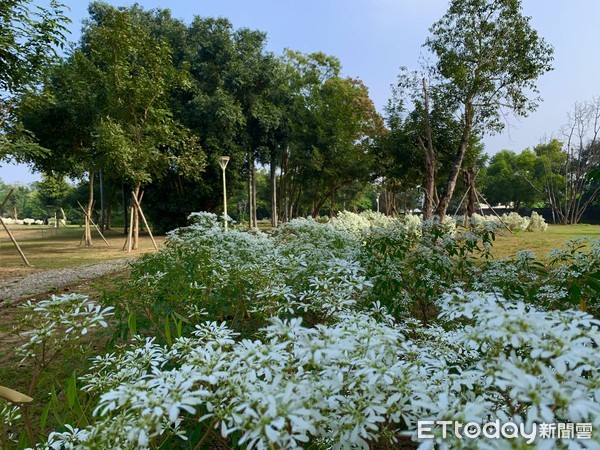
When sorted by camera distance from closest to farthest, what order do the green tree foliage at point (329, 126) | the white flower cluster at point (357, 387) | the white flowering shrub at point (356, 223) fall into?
the white flower cluster at point (357, 387) < the white flowering shrub at point (356, 223) < the green tree foliage at point (329, 126)

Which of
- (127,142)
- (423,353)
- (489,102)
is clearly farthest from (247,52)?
(423,353)

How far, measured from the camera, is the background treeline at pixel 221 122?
9891mm

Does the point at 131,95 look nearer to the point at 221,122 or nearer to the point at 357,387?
the point at 221,122

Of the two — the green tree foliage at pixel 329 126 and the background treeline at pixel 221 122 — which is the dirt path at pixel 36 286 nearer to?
the background treeline at pixel 221 122

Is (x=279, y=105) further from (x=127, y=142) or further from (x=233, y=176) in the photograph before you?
(x=127, y=142)

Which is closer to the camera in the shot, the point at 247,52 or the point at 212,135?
the point at 212,135

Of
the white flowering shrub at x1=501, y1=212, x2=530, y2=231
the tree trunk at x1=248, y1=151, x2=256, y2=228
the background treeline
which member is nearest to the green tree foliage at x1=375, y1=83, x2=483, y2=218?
the background treeline

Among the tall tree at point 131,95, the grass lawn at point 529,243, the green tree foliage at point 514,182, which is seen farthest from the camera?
the green tree foliage at point 514,182

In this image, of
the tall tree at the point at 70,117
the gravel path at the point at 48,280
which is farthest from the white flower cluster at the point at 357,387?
the tall tree at the point at 70,117

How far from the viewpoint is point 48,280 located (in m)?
6.99

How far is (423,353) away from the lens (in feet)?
4.21

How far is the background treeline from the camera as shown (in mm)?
9891

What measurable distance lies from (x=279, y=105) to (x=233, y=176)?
15.4ft

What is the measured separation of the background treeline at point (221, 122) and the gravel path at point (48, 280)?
7.99ft
